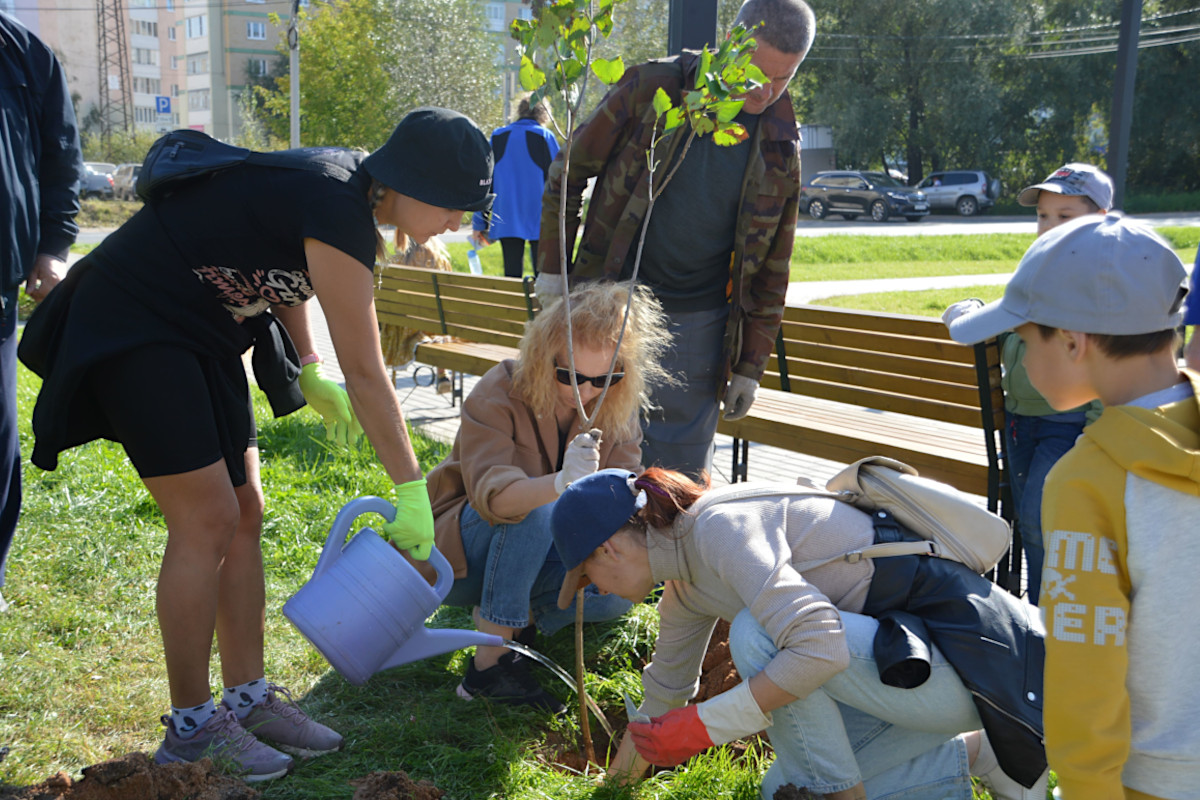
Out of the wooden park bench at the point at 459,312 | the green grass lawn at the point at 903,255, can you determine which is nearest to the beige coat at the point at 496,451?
the wooden park bench at the point at 459,312

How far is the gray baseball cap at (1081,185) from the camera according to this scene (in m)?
3.22

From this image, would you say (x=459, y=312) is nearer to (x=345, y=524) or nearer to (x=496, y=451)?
(x=496, y=451)

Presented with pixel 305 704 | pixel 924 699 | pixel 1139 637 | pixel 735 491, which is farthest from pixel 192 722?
pixel 1139 637

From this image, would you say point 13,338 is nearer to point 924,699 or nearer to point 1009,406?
point 924,699

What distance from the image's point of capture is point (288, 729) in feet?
8.14

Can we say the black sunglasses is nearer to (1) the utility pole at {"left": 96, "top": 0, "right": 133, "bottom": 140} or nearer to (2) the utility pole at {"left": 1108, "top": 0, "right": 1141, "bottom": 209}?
(2) the utility pole at {"left": 1108, "top": 0, "right": 1141, "bottom": 209}

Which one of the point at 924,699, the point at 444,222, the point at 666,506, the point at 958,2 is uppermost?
the point at 958,2

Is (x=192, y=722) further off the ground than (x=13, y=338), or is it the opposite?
(x=13, y=338)

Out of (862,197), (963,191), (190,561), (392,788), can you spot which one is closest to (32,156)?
(190,561)

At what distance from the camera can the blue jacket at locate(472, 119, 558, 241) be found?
21.8ft

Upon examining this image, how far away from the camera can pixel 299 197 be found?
2.14 meters

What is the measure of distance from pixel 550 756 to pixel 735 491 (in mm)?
945

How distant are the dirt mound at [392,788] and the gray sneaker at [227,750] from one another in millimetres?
326

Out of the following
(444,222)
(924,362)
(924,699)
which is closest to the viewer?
(924,699)
